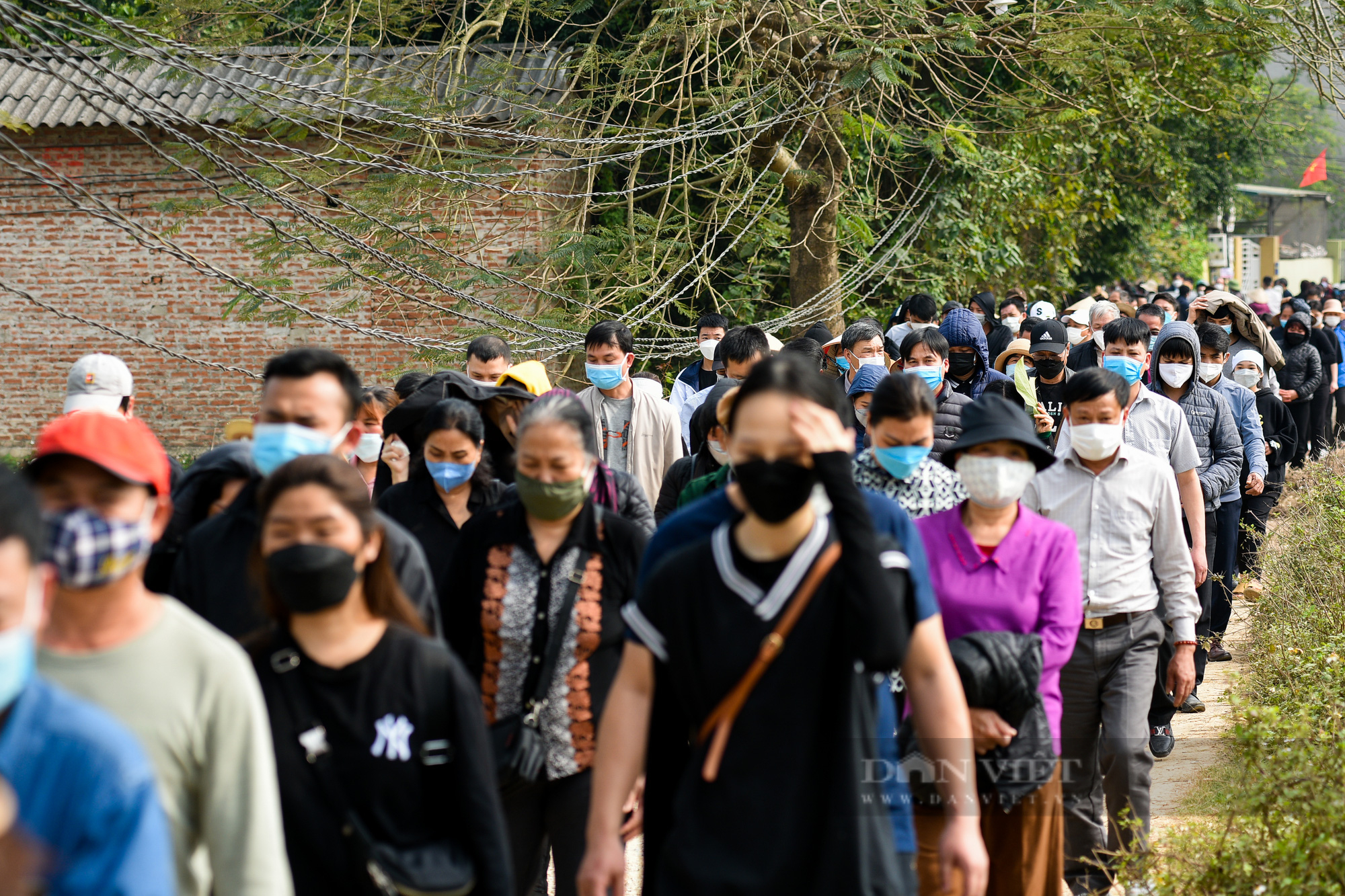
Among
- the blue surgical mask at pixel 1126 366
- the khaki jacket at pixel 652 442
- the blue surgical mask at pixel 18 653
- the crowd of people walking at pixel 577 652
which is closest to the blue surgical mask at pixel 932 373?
the blue surgical mask at pixel 1126 366

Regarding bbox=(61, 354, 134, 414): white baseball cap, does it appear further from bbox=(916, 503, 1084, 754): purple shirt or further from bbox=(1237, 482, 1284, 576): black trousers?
bbox=(1237, 482, 1284, 576): black trousers

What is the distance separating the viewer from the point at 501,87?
12.2 metres

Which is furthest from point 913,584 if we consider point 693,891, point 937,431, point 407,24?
point 407,24

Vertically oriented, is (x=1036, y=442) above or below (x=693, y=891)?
above

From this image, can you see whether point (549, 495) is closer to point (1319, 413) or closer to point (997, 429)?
point (997, 429)

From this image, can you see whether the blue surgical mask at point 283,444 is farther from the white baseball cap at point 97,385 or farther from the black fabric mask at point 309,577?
the white baseball cap at point 97,385

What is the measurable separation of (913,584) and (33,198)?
49.8 ft

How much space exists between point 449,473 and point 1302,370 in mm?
12434

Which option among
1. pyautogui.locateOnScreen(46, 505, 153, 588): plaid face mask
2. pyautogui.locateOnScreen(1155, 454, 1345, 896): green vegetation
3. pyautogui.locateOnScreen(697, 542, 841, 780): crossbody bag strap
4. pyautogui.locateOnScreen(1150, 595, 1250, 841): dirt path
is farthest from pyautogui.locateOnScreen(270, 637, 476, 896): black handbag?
pyautogui.locateOnScreen(1150, 595, 1250, 841): dirt path

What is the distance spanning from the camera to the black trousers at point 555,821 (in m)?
3.78

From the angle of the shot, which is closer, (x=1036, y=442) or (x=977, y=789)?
(x=977, y=789)

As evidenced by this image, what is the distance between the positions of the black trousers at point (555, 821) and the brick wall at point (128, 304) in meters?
11.6

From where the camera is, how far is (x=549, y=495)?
375 cm

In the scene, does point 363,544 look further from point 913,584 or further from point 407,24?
point 407,24
